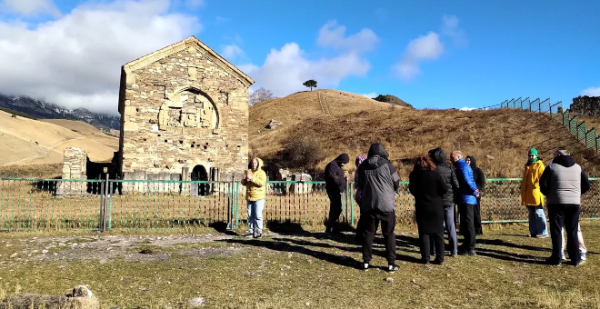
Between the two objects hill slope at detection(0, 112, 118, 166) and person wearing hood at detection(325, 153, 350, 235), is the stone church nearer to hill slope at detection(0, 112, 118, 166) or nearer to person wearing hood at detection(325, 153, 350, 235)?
person wearing hood at detection(325, 153, 350, 235)

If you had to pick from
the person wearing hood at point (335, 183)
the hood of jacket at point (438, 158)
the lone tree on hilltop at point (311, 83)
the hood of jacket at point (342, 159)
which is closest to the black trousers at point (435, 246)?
the hood of jacket at point (438, 158)

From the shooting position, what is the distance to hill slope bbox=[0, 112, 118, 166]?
4725 centimetres

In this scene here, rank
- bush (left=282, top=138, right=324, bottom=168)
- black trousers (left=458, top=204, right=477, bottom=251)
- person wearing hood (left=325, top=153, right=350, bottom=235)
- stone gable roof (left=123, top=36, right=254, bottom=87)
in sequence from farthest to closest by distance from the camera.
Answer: bush (left=282, top=138, right=324, bottom=168), stone gable roof (left=123, top=36, right=254, bottom=87), person wearing hood (left=325, top=153, right=350, bottom=235), black trousers (left=458, top=204, right=477, bottom=251)

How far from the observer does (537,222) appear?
25.7 ft

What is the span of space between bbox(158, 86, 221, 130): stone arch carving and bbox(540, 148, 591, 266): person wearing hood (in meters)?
15.6

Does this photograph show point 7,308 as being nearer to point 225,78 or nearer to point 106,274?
point 106,274

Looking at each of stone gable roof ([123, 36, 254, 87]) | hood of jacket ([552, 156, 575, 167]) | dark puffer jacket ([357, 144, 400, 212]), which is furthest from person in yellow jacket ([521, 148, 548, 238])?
stone gable roof ([123, 36, 254, 87])

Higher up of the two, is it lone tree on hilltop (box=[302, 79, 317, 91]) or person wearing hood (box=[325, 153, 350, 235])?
lone tree on hilltop (box=[302, 79, 317, 91])

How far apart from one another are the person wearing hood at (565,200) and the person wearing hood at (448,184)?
1360 mm

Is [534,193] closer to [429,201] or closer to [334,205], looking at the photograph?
[429,201]

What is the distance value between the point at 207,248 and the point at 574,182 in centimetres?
602

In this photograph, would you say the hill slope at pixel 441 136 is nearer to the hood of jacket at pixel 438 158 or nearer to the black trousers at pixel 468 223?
the black trousers at pixel 468 223

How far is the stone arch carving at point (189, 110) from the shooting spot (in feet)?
58.7

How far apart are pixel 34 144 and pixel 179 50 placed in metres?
51.7
